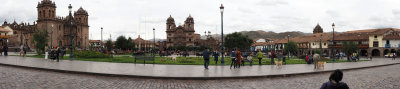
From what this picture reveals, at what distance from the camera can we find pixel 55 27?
71.5 meters

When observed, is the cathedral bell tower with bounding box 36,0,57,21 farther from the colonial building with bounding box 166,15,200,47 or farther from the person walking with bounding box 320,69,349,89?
the person walking with bounding box 320,69,349,89

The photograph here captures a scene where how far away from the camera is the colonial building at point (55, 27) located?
68812 millimetres

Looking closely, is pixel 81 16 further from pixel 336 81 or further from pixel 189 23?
pixel 336 81

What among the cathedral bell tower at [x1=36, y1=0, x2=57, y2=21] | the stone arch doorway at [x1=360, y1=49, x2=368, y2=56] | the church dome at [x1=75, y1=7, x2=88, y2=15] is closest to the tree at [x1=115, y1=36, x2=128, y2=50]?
the church dome at [x1=75, y1=7, x2=88, y2=15]

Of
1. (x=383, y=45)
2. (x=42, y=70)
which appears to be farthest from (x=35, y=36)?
(x=383, y=45)

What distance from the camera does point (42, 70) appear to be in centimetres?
1255

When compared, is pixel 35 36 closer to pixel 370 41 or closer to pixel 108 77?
pixel 108 77

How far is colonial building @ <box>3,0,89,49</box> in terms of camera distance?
226ft

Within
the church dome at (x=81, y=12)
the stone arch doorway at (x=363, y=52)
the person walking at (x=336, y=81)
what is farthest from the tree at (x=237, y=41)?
the person walking at (x=336, y=81)

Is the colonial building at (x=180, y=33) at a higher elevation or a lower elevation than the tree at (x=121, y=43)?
higher

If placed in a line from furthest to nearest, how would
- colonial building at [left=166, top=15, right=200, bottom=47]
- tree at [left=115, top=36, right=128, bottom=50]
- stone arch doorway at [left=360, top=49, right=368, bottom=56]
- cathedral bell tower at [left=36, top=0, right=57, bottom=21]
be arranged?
colonial building at [left=166, top=15, right=200, bottom=47] < tree at [left=115, top=36, right=128, bottom=50] < cathedral bell tower at [left=36, top=0, right=57, bottom=21] < stone arch doorway at [left=360, top=49, right=368, bottom=56]

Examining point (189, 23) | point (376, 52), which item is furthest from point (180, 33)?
point (376, 52)

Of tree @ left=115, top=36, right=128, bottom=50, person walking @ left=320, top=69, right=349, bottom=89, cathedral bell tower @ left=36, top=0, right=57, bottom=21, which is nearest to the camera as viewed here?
person walking @ left=320, top=69, right=349, bottom=89

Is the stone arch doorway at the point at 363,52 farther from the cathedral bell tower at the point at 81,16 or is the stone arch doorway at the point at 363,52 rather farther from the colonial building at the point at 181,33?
the cathedral bell tower at the point at 81,16
